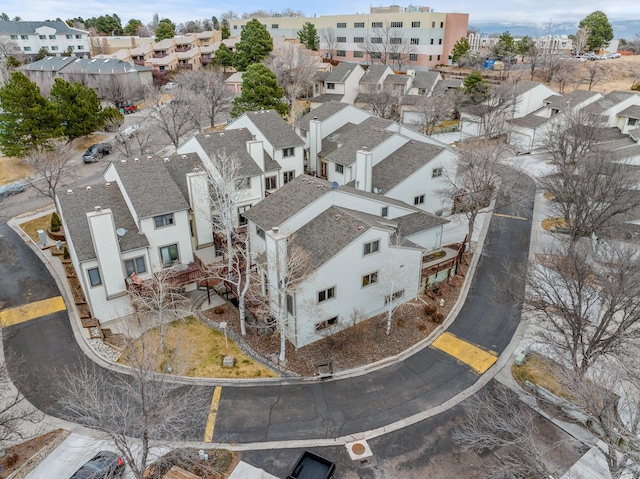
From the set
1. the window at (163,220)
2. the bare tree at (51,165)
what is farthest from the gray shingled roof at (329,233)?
the bare tree at (51,165)

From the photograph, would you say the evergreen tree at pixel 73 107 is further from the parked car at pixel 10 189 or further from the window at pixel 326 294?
the window at pixel 326 294

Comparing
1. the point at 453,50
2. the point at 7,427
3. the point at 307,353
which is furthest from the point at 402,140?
the point at 453,50

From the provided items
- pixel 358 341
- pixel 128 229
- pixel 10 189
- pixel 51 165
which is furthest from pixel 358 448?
pixel 10 189

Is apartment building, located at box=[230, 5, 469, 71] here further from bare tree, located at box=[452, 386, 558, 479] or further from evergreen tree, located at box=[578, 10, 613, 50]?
bare tree, located at box=[452, 386, 558, 479]

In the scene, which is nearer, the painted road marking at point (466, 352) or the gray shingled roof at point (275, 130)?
the painted road marking at point (466, 352)

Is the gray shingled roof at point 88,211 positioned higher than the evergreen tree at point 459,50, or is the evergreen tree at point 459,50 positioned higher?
the evergreen tree at point 459,50

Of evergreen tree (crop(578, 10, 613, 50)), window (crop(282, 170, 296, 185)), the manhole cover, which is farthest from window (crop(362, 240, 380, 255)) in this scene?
evergreen tree (crop(578, 10, 613, 50))

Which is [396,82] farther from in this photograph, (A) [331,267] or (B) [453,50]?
(A) [331,267]
